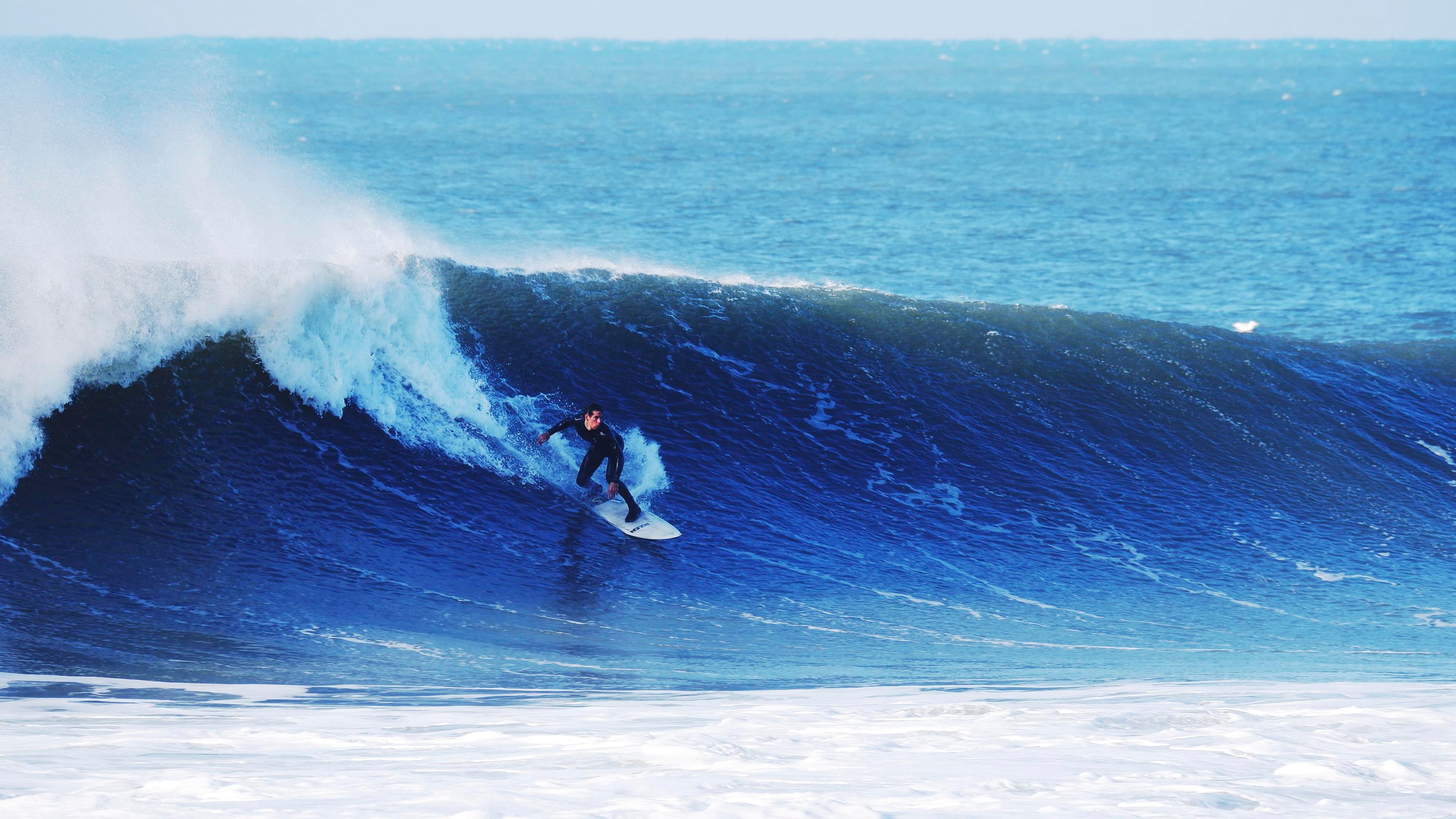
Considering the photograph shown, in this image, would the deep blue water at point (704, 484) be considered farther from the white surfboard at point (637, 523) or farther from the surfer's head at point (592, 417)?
the surfer's head at point (592, 417)

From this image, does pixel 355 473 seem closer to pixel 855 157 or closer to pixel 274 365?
pixel 274 365

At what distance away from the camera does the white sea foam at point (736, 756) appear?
186 inches

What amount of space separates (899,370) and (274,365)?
23.5ft

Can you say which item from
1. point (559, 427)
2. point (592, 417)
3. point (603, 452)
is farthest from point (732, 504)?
point (559, 427)

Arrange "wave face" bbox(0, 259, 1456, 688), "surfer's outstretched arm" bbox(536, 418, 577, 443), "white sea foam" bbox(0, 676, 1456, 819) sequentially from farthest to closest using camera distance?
"surfer's outstretched arm" bbox(536, 418, 577, 443), "wave face" bbox(0, 259, 1456, 688), "white sea foam" bbox(0, 676, 1456, 819)

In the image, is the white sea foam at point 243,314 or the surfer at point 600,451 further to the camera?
the white sea foam at point 243,314

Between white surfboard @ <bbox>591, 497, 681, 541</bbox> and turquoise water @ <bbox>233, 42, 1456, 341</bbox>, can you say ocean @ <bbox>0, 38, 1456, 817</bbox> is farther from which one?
turquoise water @ <bbox>233, 42, 1456, 341</bbox>

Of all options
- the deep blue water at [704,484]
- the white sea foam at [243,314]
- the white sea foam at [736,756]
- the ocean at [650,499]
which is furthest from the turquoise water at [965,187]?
the white sea foam at [736,756]

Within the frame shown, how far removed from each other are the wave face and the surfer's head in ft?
2.98

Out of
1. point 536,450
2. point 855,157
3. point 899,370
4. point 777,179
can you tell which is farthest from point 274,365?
point 855,157

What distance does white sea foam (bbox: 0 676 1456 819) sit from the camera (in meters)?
4.72

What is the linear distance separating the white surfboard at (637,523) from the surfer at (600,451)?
0.06m

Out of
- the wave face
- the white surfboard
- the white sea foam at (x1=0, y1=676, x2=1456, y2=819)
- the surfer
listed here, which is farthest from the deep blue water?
the white sea foam at (x1=0, y1=676, x2=1456, y2=819)

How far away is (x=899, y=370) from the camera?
1540 cm
